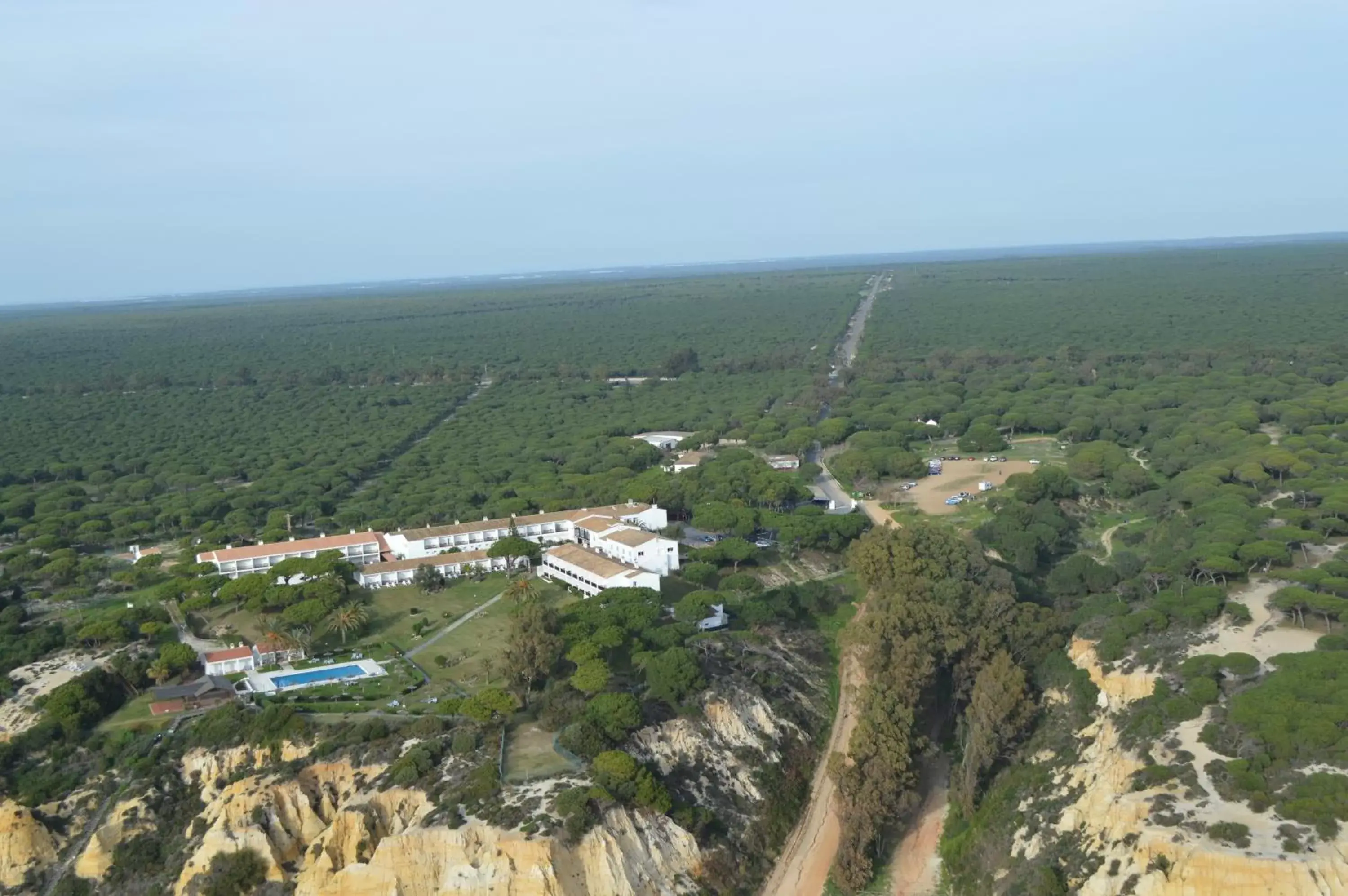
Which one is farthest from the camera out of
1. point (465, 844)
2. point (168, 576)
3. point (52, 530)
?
point (52, 530)

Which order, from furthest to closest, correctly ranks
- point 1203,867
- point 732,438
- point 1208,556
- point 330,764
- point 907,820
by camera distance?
point 732,438
point 1208,556
point 907,820
point 330,764
point 1203,867

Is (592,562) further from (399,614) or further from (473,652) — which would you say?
(399,614)

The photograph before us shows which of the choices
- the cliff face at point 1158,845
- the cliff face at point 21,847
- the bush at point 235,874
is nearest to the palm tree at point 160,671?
the cliff face at point 21,847

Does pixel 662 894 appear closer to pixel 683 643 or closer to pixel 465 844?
pixel 465 844

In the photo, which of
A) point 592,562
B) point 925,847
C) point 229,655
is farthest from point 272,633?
point 925,847

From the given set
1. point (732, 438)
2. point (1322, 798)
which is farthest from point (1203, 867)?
point (732, 438)

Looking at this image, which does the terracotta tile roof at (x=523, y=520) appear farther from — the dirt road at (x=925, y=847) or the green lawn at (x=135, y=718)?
the dirt road at (x=925, y=847)
